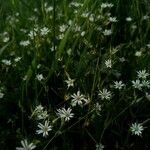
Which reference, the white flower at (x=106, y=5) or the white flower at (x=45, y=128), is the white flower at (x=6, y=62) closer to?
the white flower at (x=45, y=128)

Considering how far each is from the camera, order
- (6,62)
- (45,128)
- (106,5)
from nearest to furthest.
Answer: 1. (45,128)
2. (6,62)
3. (106,5)

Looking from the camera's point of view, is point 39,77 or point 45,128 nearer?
point 45,128

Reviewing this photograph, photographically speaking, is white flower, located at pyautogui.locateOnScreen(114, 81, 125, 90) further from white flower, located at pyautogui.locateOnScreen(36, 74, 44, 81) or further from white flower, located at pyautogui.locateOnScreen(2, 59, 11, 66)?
white flower, located at pyautogui.locateOnScreen(2, 59, 11, 66)

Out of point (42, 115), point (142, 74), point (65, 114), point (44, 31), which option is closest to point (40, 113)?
point (42, 115)

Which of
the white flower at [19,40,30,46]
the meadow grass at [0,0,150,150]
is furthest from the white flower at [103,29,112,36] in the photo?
the white flower at [19,40,30,46]

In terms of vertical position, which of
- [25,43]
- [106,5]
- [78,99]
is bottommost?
[78,99]

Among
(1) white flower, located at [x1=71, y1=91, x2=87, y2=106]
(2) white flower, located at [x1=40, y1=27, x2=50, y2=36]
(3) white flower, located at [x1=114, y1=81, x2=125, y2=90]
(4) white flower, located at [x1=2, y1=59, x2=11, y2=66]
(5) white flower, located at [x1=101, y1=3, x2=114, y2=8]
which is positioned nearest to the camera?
(1) white flower, located at [x1=71, y1=91, x2=87, y2=106]

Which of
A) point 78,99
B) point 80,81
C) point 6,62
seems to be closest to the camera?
point 78,99

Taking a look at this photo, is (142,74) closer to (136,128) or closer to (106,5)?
(136,128)

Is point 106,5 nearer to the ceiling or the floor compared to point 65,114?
nearer to the ceiling
